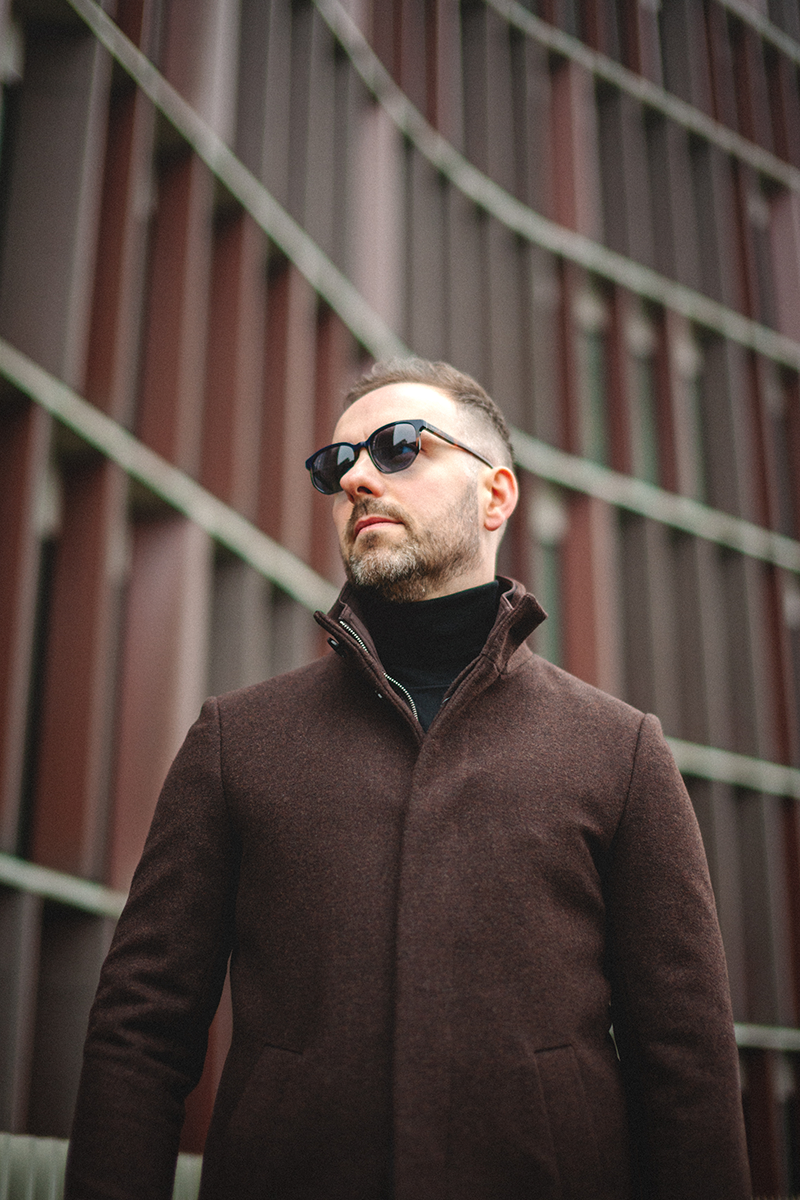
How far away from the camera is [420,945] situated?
1.68 meters

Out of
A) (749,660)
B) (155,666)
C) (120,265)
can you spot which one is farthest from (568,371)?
(155,666)

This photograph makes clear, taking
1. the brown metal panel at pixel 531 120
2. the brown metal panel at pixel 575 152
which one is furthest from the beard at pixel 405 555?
the brown metal panel at pixel 575 152

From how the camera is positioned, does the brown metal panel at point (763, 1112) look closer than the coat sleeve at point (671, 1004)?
No

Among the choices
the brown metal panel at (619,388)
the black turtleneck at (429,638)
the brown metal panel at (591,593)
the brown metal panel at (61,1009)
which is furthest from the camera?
the brown metal panel at (619,388)

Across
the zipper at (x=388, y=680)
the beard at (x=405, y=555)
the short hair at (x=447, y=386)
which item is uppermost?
the short hair at (x=447, y=386)

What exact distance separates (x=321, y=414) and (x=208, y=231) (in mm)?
1309

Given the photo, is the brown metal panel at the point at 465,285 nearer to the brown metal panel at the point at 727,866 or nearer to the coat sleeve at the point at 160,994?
the brown metal panel at the point at 727,866

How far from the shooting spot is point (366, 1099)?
1.61 m

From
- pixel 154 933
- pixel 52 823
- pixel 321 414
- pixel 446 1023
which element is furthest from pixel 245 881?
pixel 321 414

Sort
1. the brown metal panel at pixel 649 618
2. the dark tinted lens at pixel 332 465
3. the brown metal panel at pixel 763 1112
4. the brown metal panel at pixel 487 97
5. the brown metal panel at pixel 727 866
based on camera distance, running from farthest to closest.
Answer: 1. the brown metal panel at pixel 487 97
2. the brown metal panel at pixel 649 618
3. the brown metal panel at pixel 727 866
4. the brown metal panel at pixel 763 1112
5. the dark tinted lens at pixel 332 465

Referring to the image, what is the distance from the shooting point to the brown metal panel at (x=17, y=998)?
11.0 ft

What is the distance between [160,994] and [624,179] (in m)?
9.36

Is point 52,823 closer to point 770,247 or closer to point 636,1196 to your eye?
point 636,1196

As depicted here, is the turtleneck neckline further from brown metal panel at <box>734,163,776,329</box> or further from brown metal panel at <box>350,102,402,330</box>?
brown metal panel at <box>734,163,776,329</box>
